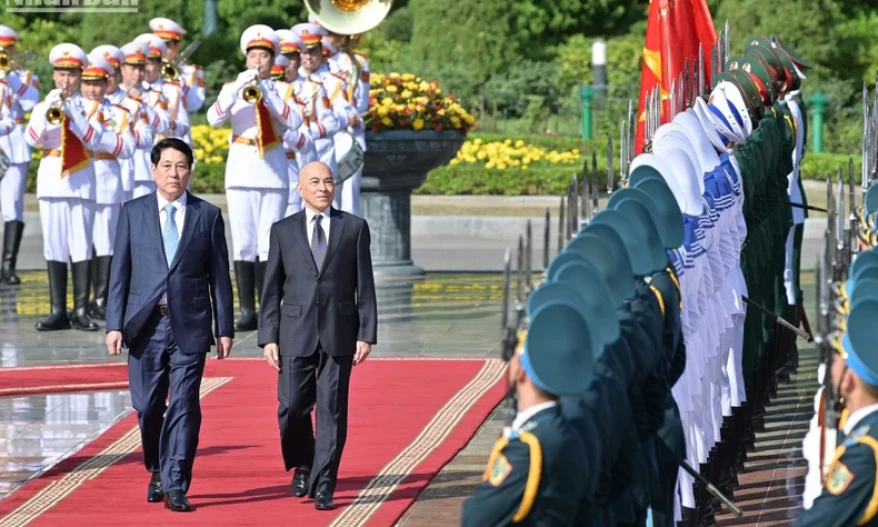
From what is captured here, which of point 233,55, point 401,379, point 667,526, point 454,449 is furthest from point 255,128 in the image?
point 233,55

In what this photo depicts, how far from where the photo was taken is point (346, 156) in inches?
602

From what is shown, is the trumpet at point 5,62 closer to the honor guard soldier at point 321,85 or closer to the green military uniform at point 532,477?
the honor guard soldier at point 321,85

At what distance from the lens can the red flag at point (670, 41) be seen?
40.4ft

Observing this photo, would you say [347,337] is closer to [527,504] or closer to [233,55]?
[527,504]

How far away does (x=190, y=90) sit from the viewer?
15328 mm

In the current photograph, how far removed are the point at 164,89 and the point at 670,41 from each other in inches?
161

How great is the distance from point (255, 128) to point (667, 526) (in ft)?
25.2

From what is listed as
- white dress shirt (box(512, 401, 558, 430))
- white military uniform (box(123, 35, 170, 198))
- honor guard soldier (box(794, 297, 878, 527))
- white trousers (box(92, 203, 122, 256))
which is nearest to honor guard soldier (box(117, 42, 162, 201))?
white military uniform (box(123, 35, 170, 198))

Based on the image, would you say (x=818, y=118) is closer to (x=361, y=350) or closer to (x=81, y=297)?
(x=81, y=297)

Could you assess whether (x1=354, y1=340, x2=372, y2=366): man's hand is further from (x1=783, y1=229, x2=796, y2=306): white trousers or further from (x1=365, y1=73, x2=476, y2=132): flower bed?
(x1=365, y1=73, x2=476, y2=132): flower bed

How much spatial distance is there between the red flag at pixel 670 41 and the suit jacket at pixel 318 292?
410cm

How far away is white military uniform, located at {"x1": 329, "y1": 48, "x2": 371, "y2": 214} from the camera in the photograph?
15.2 meters

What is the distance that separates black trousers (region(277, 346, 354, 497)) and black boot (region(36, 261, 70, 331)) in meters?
5.77

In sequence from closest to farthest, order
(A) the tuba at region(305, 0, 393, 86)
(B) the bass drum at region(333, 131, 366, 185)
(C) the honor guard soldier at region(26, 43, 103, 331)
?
(C) the honor guard soldier at region(26, 43, 103, 331) < (B) the bass drum at region(333, 131, 366, 185) < (A) the tuba at region(305, 0, 393, 86)
